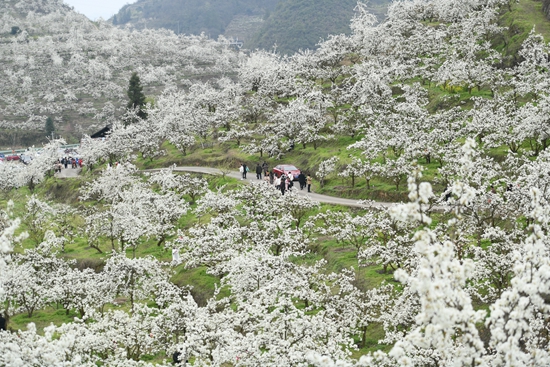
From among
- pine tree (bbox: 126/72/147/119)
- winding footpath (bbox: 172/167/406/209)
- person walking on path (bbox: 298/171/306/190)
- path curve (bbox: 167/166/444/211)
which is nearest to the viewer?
path curve (bbox: 167/166/444/211)

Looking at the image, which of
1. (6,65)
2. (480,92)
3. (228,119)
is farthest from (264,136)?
(6,65)

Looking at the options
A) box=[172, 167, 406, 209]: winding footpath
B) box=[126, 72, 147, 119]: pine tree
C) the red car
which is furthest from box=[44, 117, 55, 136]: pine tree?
the red car

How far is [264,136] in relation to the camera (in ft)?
202

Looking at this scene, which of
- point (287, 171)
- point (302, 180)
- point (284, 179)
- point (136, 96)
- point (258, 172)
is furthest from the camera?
point (136, 96)

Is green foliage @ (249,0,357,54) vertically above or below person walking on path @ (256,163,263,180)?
above

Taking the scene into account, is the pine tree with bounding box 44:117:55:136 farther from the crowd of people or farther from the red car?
the red car

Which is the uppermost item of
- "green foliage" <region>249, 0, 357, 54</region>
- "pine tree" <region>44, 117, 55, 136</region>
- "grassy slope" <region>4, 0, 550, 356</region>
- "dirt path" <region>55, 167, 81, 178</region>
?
"green foliage" <region>249, 0, 357, 54</region>

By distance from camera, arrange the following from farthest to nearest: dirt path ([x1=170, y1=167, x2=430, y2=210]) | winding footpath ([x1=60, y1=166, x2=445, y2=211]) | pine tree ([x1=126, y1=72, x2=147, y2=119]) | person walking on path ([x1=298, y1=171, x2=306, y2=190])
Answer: pine tree ([x1=126, y1=72, x2=147, y2=119]) < person walking on path ([x1=298, y1=171, x2=306, y2=190]) < dirt path ([x1=170, y1=167, x2=430, y2=210]) < winding footpath ([x1=60, y1=166, x2=445, y2=211])

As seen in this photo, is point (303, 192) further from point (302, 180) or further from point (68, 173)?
point (68, 173)

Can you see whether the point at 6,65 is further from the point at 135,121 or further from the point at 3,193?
the point at 3,193

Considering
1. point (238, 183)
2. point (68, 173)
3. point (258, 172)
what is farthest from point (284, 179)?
point (68, 173)

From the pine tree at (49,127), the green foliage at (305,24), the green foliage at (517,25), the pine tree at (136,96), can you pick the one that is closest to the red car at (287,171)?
the green foliage at (517,25)

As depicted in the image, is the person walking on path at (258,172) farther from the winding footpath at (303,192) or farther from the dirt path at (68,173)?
the dirt path at (68,173)

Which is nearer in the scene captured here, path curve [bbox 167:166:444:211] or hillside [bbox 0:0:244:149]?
path curve [bbox 167:166:444:211]
